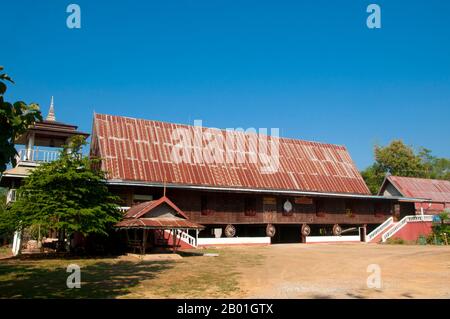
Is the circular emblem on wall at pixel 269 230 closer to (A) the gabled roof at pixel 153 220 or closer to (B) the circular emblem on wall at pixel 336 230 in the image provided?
(B) the circular emblem on wall at pixel 336 230

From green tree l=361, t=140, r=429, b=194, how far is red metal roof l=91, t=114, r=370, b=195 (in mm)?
27544

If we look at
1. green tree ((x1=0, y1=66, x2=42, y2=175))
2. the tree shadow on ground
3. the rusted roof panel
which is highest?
green tree ((x1=0, y1=66, x2=42, y2=175))

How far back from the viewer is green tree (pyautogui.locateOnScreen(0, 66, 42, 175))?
7.11 metres

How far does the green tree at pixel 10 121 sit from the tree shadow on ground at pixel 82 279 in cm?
357

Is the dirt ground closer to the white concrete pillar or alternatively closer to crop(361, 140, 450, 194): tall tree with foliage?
the white concrete pillar

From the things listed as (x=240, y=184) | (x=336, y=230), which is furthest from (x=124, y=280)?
(x=336, y=230)

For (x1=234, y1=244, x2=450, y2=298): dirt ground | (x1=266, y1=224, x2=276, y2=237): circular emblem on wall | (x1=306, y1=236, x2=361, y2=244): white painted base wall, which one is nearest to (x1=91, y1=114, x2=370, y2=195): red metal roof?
(x1=266, y1=224, x2=276, y2=237): circular emblem on wall

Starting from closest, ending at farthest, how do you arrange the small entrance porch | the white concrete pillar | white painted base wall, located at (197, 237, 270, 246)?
1. the small entrance porch
2. the white concrete pillar
3. white painted base wall, located at (197, 237, 270, 246)

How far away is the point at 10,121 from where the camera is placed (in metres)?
7.34

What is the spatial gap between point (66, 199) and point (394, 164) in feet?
180

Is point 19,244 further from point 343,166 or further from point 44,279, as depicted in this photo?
point 343,166

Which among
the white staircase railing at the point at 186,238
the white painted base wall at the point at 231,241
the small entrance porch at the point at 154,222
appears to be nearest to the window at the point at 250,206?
the white painted base wall at the point at 231,241

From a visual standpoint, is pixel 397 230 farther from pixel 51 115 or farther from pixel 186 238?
pixel 51 115

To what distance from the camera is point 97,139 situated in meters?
28.1
